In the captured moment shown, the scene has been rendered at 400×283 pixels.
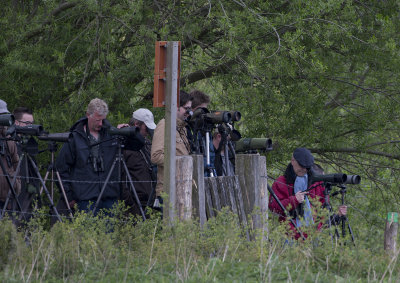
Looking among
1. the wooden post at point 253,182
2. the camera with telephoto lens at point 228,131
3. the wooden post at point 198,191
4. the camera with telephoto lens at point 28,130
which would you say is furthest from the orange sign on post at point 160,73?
the camera with telephoto lens at point 28,130

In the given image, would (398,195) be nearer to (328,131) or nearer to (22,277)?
(328,131)

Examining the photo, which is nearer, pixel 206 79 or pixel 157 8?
pixel 157 8

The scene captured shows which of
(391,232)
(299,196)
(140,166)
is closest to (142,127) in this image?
(140,166)

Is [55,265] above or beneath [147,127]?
beneath

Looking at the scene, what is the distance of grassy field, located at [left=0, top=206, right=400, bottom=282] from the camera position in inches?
216

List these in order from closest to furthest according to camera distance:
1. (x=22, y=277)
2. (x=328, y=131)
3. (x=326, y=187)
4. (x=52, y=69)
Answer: (x=22, y=277)
(x=326, y=187)
(x=52, y=69)
(x=328, y=131)

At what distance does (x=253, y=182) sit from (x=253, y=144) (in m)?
0.55

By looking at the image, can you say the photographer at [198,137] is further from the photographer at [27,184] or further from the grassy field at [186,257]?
the photographer at [27,184]

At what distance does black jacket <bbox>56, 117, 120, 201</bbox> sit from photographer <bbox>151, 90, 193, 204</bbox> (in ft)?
1.58

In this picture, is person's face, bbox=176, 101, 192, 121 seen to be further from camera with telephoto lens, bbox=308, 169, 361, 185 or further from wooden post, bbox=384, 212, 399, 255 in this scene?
wooden post, bbox=384, 212, 399, 255

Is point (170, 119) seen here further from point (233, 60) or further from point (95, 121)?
point (233, 60)

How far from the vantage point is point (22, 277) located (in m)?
5.36

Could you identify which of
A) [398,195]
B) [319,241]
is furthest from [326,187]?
[398,195]

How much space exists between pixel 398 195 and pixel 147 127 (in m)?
5.69
